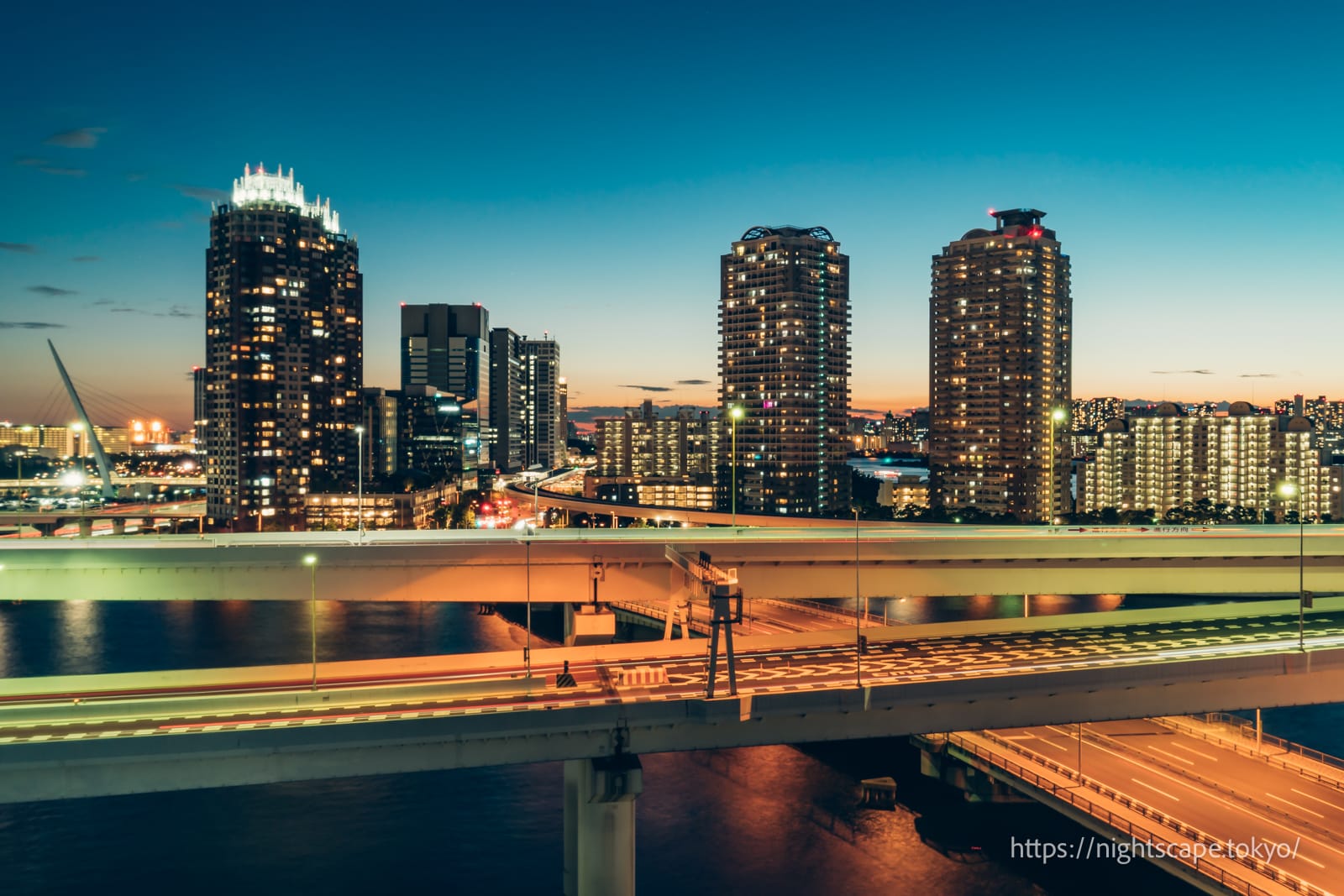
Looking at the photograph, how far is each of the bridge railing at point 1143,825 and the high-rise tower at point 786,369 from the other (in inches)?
5603

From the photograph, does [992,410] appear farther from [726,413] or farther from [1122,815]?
[1122,815]

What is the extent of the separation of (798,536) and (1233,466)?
159047mm

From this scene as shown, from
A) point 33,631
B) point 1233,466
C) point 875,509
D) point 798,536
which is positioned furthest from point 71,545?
point 1233,466

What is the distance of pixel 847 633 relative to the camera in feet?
140

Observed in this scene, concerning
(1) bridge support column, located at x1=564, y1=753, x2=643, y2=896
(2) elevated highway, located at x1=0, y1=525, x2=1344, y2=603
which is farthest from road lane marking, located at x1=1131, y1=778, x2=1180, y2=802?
(1) bridge support column, located at x1=564, y1=753, x2=643, y2=896

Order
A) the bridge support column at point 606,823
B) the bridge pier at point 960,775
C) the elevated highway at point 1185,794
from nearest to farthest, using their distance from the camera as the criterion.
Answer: the bridge support column at point 606,823, the elevated highway at point 1185,794, the bridge pier at point 960,775

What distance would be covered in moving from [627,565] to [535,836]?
12359 millimetres

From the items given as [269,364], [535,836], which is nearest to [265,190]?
[269,364]

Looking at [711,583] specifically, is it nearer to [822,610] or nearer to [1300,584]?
[1300,584]

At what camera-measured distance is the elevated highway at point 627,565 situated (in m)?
41.3

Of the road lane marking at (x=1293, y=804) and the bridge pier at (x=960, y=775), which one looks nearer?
the road lane marking at (x=1293, y=804)

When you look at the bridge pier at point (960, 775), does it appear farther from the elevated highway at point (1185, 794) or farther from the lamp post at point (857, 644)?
the lamp post at point (857, 644)

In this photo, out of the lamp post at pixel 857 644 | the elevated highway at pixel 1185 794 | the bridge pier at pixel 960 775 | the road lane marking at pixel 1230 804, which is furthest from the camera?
the bridge pier at pixel 960 775

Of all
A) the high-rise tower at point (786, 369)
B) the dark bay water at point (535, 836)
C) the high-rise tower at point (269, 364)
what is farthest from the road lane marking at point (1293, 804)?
the high-rise tower at point (269, 364)
